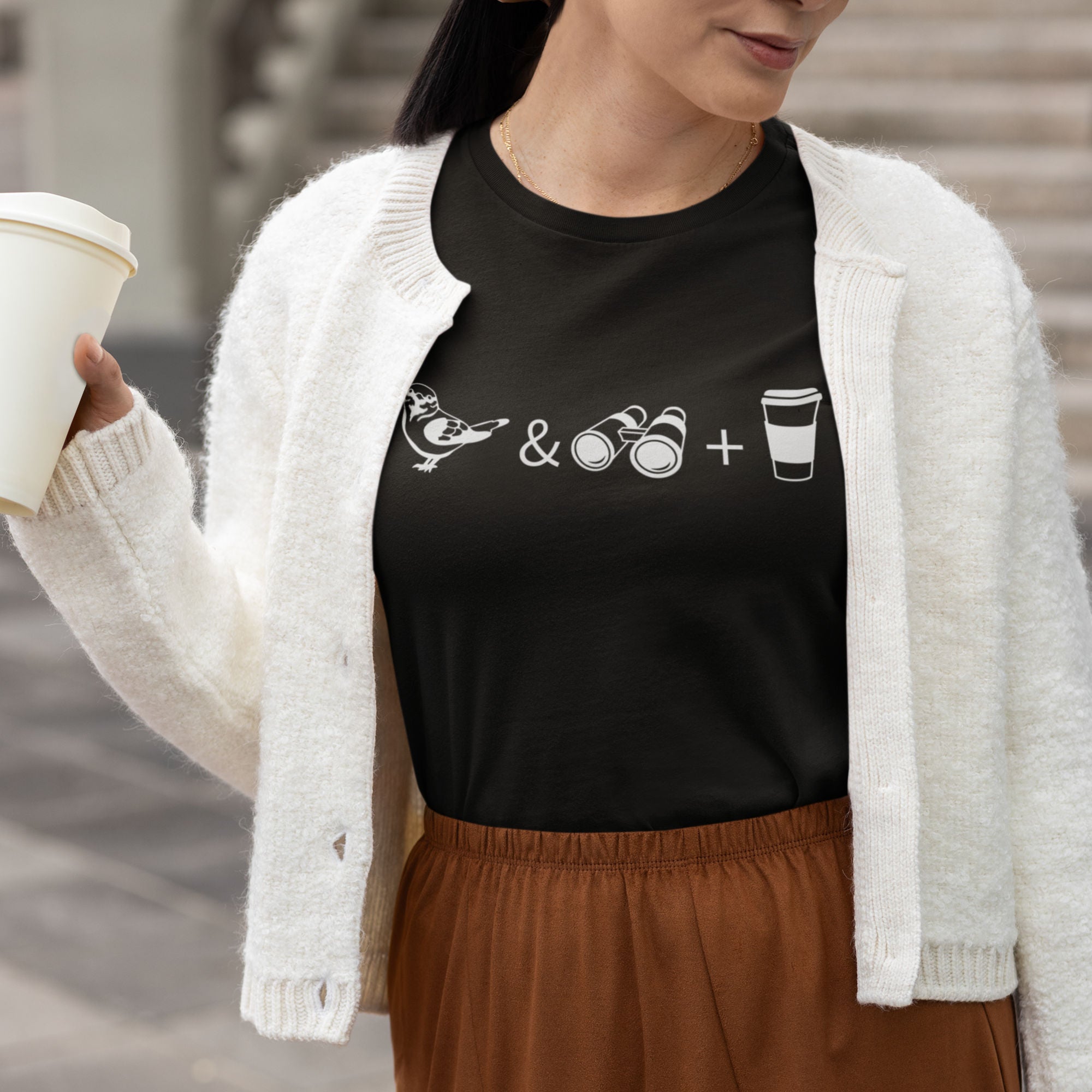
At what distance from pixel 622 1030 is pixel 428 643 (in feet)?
1.46

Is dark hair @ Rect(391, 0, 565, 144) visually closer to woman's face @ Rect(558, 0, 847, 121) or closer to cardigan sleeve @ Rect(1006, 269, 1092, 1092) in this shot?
woman's face @ Rect(558, 0, 847, 121)

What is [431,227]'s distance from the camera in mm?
1661

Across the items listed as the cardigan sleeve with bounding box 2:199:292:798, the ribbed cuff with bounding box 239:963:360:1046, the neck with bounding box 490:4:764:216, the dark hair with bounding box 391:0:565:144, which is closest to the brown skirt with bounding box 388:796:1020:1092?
the ribbed cuff with bounding box 239:963:360:1046

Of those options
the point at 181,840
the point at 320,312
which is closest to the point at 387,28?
the point at 181,840

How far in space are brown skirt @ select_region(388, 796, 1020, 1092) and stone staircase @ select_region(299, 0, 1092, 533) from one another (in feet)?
16.0

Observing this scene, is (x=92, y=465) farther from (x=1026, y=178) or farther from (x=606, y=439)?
(x=1026, y=178)

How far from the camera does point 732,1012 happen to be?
1546 mm

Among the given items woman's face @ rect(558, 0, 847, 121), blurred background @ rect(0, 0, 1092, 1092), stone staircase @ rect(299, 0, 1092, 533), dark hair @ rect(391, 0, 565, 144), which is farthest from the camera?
stone staircase @ rect(299, 0, 1092, 533)

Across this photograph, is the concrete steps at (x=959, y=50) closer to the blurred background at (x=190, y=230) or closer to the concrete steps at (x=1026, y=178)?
the blurred background at (x=190, y=230)

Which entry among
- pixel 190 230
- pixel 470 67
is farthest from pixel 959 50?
pixel 470 67

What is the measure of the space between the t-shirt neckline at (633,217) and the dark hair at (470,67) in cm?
10

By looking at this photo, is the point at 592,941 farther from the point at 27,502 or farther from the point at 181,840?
the point at 181,840

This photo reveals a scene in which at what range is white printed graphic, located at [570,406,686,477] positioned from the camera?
1497 millimetres

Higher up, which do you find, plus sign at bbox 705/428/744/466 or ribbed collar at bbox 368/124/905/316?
ribbed collar at bbox 368/124/905/316
